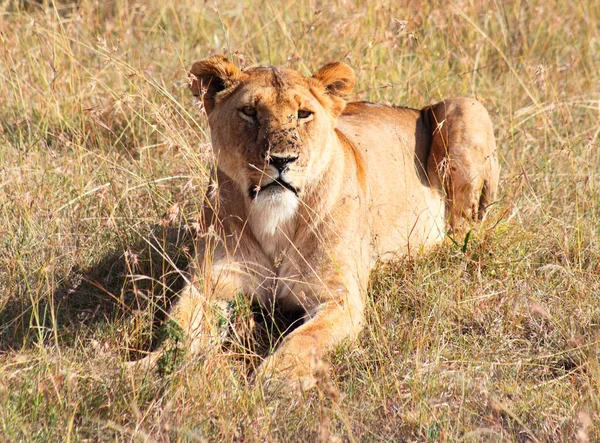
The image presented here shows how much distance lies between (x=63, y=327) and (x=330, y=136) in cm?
136

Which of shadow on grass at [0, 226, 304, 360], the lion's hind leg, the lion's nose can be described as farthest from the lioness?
the lion's hind leg

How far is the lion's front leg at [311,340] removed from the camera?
10.6 feet

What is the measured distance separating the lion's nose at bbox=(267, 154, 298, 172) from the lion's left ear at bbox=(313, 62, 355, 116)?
616 millimetres

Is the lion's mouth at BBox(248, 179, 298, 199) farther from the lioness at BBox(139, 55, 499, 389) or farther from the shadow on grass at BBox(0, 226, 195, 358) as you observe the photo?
the shadow on grass at BBox(0, 226, 195, 358)

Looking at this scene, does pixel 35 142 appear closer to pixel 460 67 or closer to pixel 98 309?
pixel 98 309

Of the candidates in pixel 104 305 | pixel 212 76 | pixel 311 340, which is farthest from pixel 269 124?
pixel 104 305

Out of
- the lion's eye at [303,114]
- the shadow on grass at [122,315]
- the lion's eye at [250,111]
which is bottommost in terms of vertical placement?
the shadow on grass at [122,315]

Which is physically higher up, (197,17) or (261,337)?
(197,17)

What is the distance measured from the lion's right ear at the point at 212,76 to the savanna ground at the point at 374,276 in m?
0.22

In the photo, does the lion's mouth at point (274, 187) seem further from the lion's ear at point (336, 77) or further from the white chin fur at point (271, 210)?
the lion's ear at point (336, 77)

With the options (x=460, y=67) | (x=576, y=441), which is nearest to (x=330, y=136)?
(x=576, y=441)

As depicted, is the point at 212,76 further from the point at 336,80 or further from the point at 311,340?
the point at 311,340

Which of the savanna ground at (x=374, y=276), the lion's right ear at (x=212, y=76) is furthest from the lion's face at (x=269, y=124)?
the savanna ground at (x=374, y=276)

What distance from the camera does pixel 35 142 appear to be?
5016 mm
